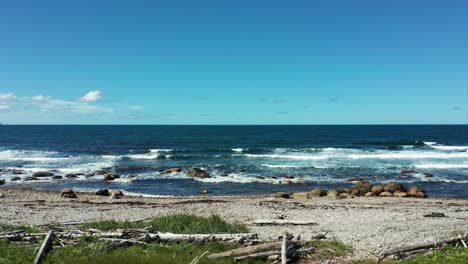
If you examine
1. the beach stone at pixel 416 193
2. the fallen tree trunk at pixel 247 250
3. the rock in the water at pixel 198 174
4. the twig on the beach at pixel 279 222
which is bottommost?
the beach stone at pixel 416 193

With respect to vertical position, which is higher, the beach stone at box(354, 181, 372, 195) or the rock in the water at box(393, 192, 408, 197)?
the beach stone at box(354, 181, 372, 195)

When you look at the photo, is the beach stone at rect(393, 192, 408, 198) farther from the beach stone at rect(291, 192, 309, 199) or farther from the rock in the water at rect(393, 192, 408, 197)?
the beach stone at rect(291, 192, 309, 199)

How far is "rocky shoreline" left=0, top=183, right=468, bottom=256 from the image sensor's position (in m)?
12.0

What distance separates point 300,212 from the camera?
1741 cm

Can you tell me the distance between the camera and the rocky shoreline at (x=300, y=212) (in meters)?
12.0

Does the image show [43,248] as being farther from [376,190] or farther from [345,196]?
[376,190]

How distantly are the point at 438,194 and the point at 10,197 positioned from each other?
88.3 ft

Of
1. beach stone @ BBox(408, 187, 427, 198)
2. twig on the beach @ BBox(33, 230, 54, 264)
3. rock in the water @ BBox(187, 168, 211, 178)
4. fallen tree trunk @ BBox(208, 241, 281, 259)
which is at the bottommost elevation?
beach stone @ BBox(408, 187, 427, 198)

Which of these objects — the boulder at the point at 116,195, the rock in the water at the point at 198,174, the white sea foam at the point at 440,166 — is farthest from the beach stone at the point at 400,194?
the boulder at the point at 116,195

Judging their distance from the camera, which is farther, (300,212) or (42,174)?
(42,174)

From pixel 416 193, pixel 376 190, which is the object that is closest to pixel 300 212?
pixel 376 190

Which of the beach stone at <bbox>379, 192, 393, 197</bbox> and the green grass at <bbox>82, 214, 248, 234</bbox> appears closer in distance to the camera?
the green grass at <bbox>82, 214, 248, 234</bbox>

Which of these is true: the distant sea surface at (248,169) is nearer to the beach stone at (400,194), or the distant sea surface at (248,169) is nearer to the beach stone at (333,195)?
the beach stone at (400,194)

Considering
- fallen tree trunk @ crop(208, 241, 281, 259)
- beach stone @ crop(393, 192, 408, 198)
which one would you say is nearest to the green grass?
fallen tree trunk @ crop(208, 241, 281, 259)
